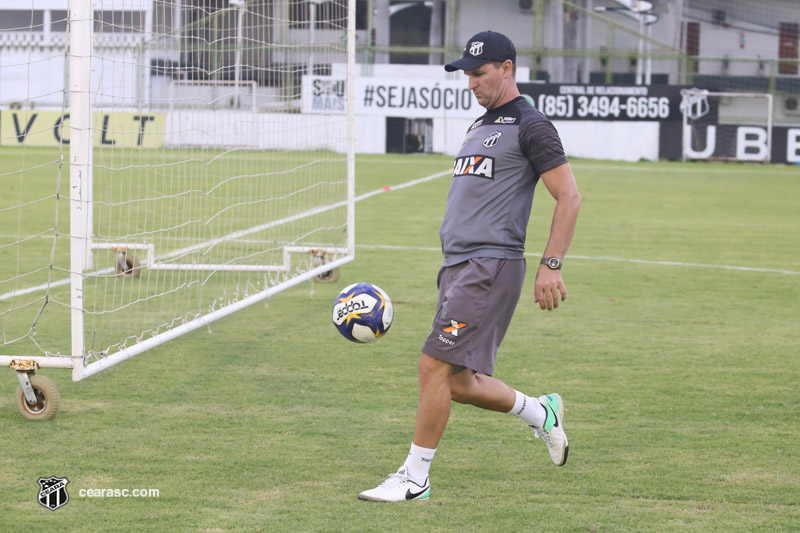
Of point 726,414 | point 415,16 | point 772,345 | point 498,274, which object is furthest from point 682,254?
point 415,16

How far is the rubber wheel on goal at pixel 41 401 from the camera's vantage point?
5.57m

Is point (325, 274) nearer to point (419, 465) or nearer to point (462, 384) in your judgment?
point (462, 384)

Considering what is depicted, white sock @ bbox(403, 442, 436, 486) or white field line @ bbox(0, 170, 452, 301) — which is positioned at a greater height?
white field line @ bbox(0, 170, 452, 301)

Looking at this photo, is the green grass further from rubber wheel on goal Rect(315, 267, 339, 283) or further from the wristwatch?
the wristwatch

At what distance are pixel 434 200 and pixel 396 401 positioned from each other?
42.6ft

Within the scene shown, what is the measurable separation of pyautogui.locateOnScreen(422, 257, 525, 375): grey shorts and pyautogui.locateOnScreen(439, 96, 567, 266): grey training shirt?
0.24 feet

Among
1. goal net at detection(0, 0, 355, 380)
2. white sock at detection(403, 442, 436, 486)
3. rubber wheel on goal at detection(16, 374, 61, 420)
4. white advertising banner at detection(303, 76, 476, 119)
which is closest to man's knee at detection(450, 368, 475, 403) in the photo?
white sock at detection(403, 442, 436, 486)

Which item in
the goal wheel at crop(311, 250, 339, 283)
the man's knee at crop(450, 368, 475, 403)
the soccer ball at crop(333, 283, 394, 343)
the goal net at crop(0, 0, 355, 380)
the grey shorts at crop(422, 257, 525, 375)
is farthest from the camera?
the goal wheel at crop(311, 250, 339, 283)

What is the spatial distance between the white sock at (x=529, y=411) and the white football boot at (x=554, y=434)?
0.02 m

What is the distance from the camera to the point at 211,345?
305 inches

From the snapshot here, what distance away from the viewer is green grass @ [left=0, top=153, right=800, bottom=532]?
4.40 m

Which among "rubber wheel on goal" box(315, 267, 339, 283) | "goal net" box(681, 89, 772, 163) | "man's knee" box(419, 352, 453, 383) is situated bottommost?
"rubber wheel on goal" box(315, 267, 339, 283)

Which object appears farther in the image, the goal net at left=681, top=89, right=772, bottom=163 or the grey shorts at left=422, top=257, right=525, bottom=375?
the goal net at left=681, top=89, right=772, bottom=163

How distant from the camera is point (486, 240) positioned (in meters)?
4.71
